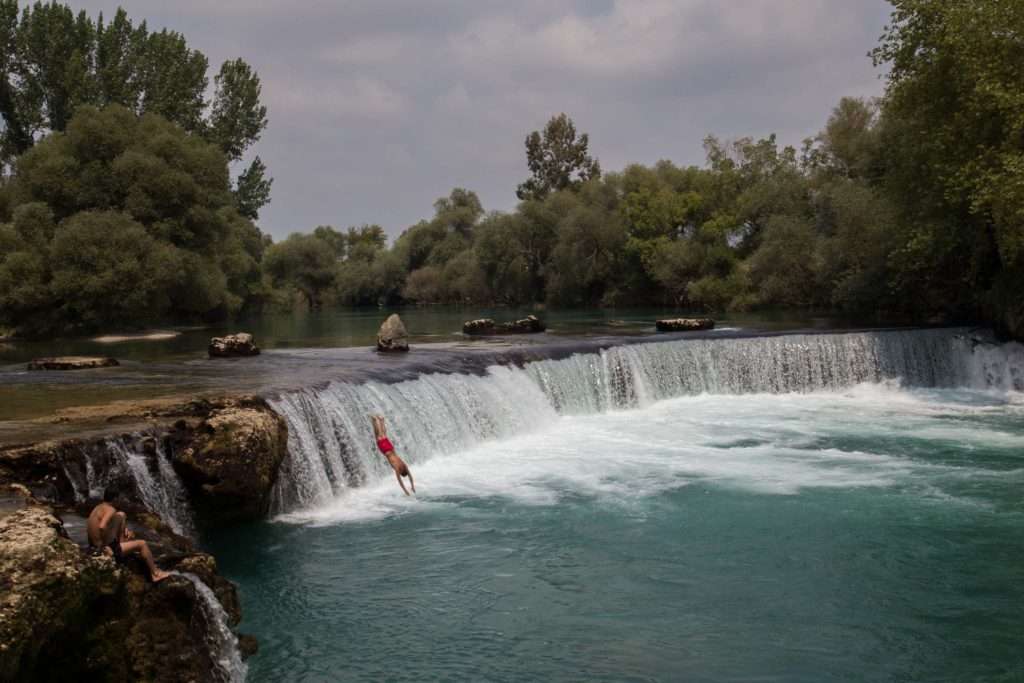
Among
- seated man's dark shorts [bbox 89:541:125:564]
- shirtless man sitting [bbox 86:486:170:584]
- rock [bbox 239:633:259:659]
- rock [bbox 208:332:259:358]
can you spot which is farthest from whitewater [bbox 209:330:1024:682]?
rock [bbox 208:332:259:358]

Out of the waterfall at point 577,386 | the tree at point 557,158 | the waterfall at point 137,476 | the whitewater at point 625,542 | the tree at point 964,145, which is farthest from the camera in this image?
the tree at point 557,158

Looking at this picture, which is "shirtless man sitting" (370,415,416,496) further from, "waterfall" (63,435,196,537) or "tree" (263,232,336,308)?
"tree" (263,232,336,308)

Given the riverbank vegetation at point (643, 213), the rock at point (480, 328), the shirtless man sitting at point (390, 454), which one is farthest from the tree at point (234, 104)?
the shirtless man sitting at point (390, 454)

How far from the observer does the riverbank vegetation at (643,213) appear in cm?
2286

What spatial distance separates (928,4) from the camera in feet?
75.4

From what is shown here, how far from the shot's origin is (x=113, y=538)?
6059 millimetres

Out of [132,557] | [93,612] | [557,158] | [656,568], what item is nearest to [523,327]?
[656,568]

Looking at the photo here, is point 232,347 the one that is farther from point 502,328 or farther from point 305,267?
point 305,267

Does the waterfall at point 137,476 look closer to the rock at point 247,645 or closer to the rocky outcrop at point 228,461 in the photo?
the rocky outcrop at point 228,461

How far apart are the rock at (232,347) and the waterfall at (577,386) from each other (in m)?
7.22

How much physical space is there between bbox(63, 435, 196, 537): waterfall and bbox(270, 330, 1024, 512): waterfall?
5.44ft

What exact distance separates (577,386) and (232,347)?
8.62 metres

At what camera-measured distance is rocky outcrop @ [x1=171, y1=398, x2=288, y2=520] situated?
33.4ft

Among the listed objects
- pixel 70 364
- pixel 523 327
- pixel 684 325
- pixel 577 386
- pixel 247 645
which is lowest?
pixel 247 645
